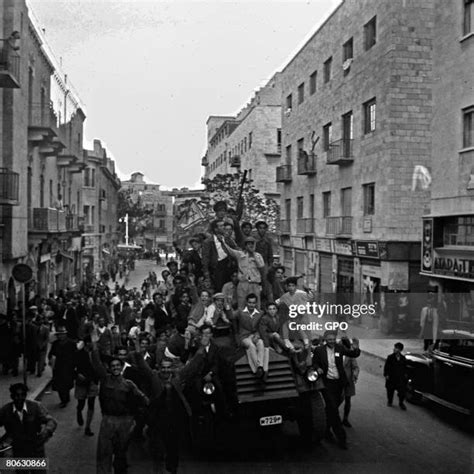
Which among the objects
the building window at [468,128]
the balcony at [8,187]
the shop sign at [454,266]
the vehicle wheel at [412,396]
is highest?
the building window at [468,128]

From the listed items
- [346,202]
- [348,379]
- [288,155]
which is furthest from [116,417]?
[288,155]

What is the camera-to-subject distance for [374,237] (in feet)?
72.4

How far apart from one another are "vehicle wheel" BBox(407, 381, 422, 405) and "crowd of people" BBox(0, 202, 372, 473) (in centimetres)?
156

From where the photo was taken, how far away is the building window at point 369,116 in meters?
22.6

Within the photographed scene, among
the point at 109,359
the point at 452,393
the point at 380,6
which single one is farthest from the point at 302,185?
the point at 109,359

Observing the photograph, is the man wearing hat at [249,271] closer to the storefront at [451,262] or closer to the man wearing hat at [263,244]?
the man wearing hat at [263,244]

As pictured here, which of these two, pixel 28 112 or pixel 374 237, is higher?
pixel 28 112

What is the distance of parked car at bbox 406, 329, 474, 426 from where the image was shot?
369 inches

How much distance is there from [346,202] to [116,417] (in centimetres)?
1942

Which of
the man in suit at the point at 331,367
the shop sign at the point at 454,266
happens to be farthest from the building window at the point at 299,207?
the man in suit at the point at 331,367

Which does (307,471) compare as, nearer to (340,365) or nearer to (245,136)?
(340,365)

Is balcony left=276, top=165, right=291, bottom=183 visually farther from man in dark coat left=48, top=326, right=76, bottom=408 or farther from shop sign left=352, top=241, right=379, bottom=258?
man in dark coat left=48, top=326, right=76, bottom=408

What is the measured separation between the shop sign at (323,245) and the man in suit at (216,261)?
50.7 feet

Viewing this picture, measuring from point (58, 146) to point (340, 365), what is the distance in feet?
55.5
